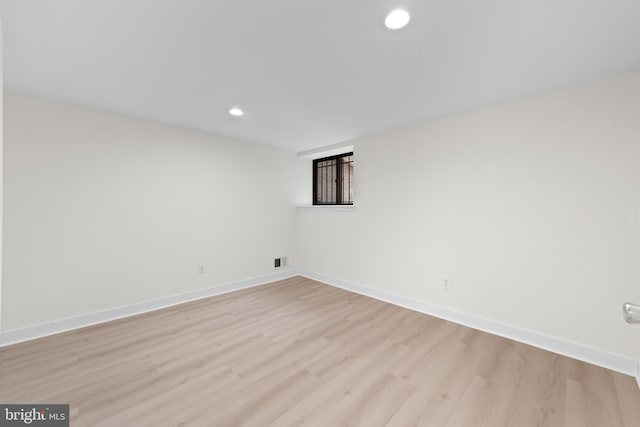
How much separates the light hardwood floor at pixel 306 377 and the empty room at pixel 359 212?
0.06 feet

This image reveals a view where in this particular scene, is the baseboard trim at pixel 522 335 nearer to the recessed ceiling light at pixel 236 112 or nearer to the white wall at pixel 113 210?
the white wall at pixel 113 210

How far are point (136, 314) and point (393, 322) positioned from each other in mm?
2727

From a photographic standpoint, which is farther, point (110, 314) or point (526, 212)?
point (110, 314)

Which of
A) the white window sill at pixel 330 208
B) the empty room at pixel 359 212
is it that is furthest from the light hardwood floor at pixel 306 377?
the white window sill at pixel 330 208

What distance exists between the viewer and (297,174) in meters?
4.42

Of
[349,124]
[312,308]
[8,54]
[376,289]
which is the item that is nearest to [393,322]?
[376,289]

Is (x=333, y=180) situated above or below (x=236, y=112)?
below

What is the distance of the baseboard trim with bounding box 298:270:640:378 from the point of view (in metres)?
1.88

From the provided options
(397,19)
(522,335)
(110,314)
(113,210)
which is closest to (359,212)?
(522,335)

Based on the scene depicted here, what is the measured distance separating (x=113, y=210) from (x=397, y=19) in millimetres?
3022

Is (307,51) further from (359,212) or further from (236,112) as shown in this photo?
(359,212)

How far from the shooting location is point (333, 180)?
4.40 metres

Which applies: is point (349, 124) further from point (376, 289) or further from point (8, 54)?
point (8, 54)

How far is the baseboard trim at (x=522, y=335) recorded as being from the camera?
188 cm
